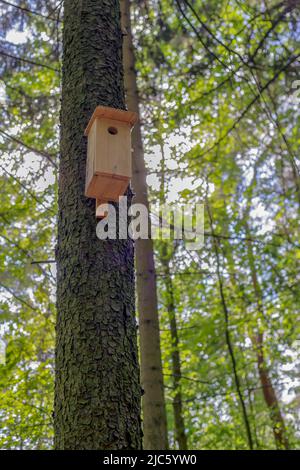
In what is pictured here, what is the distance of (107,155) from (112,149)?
0.16 feet

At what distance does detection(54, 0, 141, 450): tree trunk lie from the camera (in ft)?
4.50

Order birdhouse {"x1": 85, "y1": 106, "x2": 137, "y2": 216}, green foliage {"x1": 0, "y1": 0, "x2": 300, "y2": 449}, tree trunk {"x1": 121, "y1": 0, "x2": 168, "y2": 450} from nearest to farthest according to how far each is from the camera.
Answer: birdhouse {"x1": 85, "y1": 106, "x2": 137, "y2": 216}
tree trunk {"x1": 121, "y1": 0, "x2": 168, "y2": 450}
green foliage {"x1": 0, "y1": 0, "x2": 300, "y2": 449}

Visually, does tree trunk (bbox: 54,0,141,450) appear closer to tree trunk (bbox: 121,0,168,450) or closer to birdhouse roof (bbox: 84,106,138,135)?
birdhouse roof (bbox: 84,106,138,135)

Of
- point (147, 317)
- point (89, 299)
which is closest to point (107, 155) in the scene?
point (89, 299)

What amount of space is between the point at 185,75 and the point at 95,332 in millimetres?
4367

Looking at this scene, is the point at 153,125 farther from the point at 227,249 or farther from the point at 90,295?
the point at 90,295

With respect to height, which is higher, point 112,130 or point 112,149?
point 112,130

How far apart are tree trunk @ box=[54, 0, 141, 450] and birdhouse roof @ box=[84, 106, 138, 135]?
0.09 metres

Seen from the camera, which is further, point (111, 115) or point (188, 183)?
point (188, 183)

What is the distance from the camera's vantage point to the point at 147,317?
11.8 ft

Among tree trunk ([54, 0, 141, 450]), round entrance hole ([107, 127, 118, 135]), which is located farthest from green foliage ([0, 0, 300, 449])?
round entrance hole ([107, 127, 118, 135])

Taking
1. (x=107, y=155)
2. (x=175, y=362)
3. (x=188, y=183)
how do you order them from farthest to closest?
1. (x=175, y=362)
2. (x=188, y=183)
3. (x=107, y=155)

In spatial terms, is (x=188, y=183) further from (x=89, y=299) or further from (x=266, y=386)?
(x=89, y=299)

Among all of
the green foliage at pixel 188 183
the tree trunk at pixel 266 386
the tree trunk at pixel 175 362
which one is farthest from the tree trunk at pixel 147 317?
the tree trunk at pixel 175 362
